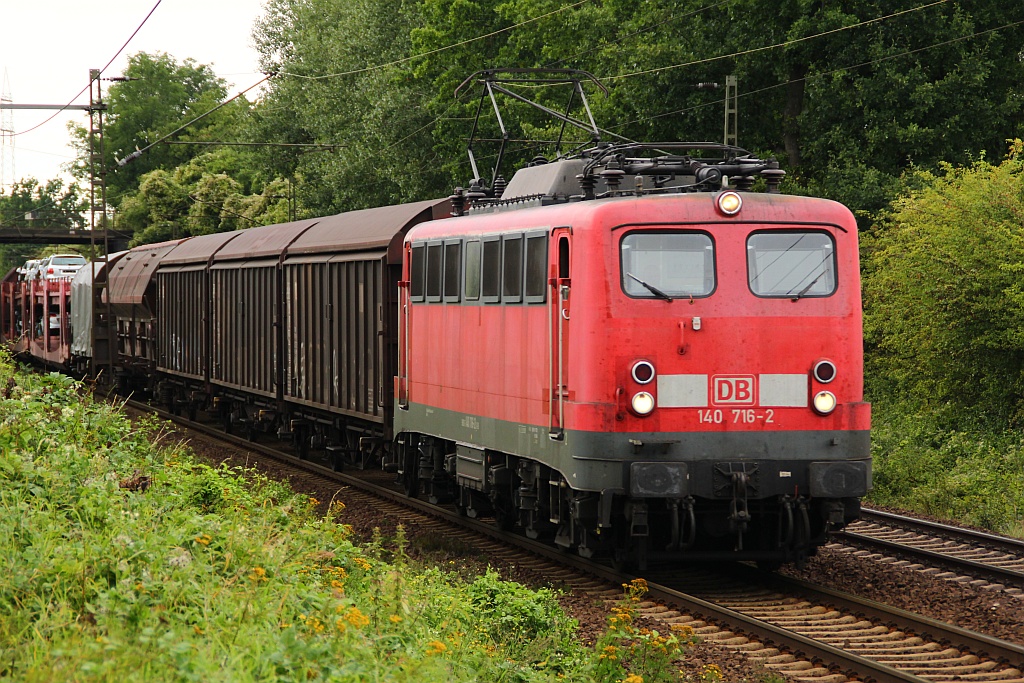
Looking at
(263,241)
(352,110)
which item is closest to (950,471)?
(263,241)

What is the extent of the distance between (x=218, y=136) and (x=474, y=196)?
266ft

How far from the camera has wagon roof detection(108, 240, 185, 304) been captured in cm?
2956

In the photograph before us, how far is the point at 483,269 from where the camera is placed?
41.0 ft

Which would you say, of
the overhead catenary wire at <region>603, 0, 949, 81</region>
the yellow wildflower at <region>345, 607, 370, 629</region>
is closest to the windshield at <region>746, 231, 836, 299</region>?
the yellow wildflower at <region>345, 607, 370, 629</region>

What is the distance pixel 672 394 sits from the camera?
1034 centimetres

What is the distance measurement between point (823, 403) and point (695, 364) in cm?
107

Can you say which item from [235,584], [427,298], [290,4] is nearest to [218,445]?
[427,298]

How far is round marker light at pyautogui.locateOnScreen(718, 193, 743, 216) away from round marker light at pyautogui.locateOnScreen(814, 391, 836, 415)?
5.16 feet

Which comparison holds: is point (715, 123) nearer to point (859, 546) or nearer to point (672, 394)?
point (859, 546)

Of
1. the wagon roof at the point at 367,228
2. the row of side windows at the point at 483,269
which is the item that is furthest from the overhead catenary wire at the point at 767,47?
the row of side windows at the point at 483,269

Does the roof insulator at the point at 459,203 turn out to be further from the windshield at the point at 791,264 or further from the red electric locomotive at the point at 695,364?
the windshield at the point at 791,264

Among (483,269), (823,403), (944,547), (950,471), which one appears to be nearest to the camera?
(823,403)

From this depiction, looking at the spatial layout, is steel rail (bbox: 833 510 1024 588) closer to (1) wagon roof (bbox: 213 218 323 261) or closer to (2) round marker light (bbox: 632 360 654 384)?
(2) round marker light (bbox: 632 360 654 384)

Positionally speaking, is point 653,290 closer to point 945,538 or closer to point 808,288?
point 808,288
